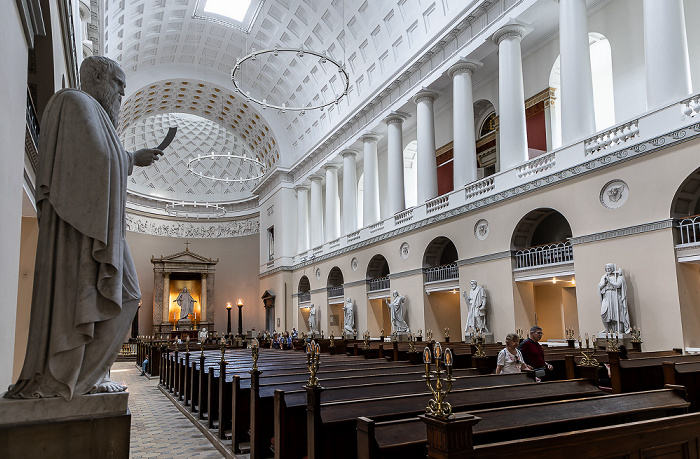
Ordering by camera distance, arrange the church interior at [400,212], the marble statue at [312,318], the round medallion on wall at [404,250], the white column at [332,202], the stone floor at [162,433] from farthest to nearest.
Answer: the white column at [332,202], the marble statue at [312,318], the round medallion on wall at [404,250], the stone floor at [162,433], the church interior at [400,212]

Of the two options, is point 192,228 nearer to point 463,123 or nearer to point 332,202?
point 332,202

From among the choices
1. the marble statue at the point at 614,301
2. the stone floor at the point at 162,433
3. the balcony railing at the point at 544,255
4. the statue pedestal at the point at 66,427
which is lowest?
the stone floor at the point at 162,433

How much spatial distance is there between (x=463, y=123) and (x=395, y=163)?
3974 mm

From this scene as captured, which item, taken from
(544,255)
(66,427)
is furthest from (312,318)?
(66,427)

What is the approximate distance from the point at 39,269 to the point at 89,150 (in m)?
0.68

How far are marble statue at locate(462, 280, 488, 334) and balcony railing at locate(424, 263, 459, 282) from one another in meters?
1.46

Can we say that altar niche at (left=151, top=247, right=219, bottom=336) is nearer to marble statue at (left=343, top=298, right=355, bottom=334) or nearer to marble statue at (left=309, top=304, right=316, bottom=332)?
marble statue at (left=309, top=304, right=316, bottom=332)

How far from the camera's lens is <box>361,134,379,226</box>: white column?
2111 centimetres

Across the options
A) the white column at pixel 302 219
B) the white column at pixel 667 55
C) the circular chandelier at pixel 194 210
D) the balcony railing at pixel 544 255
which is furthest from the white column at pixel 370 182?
the circular chandelier at pixel 194 210

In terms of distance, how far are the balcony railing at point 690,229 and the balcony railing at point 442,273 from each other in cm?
677

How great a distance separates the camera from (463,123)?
52.2 feet

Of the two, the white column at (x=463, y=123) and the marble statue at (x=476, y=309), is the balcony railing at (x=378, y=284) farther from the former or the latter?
the marble statue at (x=476, y=309)

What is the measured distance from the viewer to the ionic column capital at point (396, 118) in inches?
761

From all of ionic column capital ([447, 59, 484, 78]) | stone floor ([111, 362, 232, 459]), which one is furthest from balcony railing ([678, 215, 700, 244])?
stone floor ([111, 362, 232, 459])
